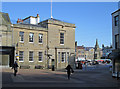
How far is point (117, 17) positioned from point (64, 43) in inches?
610

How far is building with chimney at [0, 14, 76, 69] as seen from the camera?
30875 mm

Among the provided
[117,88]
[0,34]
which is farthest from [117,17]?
[0,34]

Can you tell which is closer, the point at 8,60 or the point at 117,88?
the point at 117,88

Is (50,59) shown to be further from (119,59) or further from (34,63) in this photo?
(119,59)

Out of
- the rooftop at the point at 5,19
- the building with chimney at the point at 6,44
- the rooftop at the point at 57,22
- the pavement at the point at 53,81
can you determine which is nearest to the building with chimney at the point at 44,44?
the rooftop at the point at 57,22

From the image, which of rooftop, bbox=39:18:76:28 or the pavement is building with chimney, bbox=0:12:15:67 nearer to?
rooftop, bbox=39:18:76:28

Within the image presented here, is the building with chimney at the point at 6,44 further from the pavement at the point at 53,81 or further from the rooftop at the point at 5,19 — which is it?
the pavement at the point at 53,81

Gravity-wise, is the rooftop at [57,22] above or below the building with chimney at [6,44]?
above

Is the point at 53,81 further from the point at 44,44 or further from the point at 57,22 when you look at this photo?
the point at 57,22

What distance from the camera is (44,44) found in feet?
110

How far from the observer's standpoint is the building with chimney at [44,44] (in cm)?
3088

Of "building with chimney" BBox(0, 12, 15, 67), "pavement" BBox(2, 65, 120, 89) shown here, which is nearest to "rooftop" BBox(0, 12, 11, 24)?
"building with chimney" BBox(0, 12, 15, 67)

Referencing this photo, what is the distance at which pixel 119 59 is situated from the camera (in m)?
20.5

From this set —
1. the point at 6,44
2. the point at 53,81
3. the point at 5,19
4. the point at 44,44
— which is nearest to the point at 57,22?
the point at 44,44
